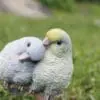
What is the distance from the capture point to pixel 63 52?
10.2 feet

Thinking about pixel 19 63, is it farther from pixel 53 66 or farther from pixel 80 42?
pixel 80 42

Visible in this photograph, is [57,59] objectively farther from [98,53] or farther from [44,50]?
[98,53]

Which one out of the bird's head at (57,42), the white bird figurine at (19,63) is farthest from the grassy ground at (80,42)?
the bird's head at (57,42)

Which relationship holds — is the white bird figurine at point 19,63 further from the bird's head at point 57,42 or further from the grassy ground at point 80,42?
the grassy ground at point 80,42

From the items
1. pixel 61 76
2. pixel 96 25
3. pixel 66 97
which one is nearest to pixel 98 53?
pixel 66 97

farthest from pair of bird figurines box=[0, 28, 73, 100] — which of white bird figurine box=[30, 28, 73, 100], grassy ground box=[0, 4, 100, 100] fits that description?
grassy ground box=[0, 4, 100, 100]

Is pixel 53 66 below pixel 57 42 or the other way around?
below

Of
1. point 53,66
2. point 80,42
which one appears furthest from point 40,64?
point 80,42

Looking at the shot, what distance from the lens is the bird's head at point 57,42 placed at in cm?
304

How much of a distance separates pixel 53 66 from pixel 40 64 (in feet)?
0.26

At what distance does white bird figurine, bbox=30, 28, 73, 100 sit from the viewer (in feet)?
10.0

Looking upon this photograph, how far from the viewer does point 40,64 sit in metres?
3.10

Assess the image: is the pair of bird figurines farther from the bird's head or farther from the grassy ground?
the grassy ground

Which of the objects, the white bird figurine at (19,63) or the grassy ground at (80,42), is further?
the grassy ground at (80,42)
